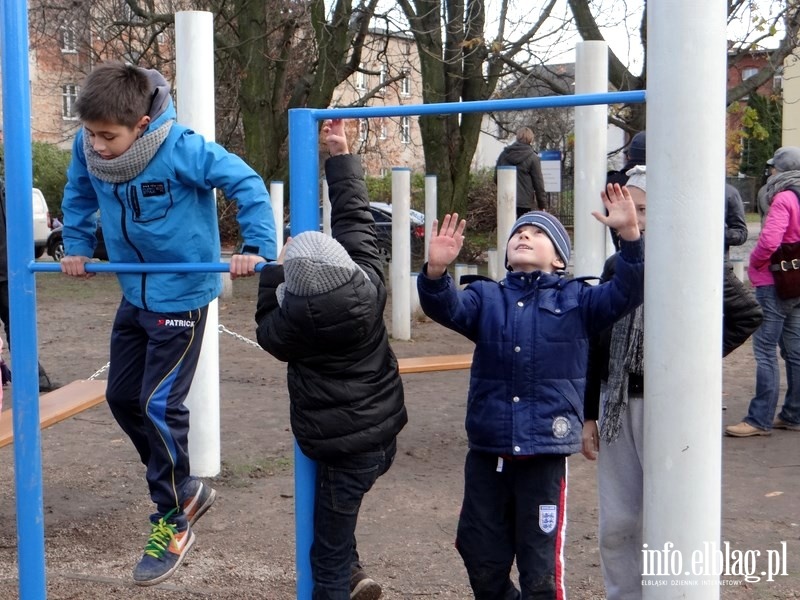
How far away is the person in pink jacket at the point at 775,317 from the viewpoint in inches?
224

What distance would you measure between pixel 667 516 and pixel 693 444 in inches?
6.2

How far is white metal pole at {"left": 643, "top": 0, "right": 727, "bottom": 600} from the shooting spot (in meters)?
2.05

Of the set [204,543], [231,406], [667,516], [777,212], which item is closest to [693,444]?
[667,516]

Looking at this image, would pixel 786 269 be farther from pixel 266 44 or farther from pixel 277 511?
pixel 266 44

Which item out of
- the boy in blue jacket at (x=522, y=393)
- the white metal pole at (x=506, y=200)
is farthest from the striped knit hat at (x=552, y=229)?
the white metal pole at (x=506, y=200)

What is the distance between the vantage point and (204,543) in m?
4.09

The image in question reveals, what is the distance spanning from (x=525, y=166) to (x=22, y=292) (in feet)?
29.5

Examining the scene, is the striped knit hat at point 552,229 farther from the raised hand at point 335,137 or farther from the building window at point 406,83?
the building window at point 406,83

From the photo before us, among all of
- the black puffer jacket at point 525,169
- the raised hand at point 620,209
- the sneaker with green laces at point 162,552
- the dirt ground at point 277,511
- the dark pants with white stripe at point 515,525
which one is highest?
the black puffer jacket at point 525,169

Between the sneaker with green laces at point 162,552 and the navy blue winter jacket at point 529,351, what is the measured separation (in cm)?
113

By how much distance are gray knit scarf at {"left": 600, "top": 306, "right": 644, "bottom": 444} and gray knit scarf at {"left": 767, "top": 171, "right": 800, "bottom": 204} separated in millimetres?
3168

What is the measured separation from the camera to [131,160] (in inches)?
125

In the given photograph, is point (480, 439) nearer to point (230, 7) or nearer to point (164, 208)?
point (164, 208)

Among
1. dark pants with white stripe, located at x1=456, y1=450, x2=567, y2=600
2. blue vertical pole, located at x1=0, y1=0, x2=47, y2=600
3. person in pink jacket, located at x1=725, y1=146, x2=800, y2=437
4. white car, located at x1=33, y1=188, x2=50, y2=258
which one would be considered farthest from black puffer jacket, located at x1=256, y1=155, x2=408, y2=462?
white car, located at x1=33, y1=188, x2=50, y2=258
